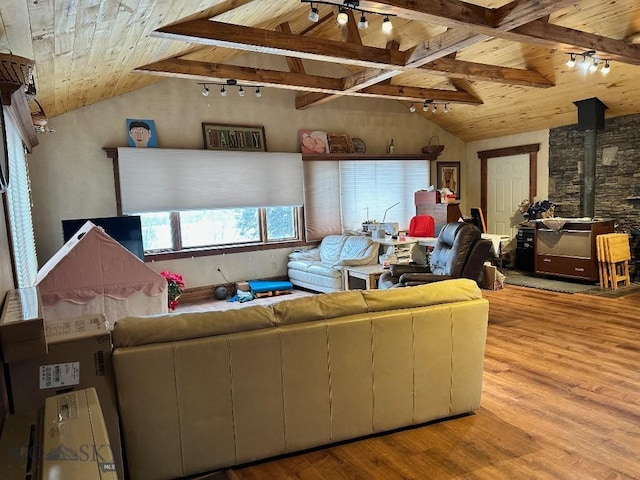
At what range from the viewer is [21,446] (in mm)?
1118

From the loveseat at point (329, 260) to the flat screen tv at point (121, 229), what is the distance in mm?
2422

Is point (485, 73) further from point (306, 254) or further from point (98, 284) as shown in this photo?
point (98, 284)

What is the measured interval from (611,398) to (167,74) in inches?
188

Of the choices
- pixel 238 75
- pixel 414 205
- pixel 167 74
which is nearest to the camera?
pixel 167 74

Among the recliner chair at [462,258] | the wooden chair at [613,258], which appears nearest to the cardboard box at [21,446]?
the recliner chair at [462,258]

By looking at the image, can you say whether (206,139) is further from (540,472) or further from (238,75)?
(540,472)

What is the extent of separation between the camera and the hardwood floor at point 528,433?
84.7 inches

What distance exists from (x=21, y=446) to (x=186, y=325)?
3.21 ft

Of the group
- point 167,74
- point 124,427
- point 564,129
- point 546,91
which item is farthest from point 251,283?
point 564,129

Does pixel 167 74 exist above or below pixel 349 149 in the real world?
above

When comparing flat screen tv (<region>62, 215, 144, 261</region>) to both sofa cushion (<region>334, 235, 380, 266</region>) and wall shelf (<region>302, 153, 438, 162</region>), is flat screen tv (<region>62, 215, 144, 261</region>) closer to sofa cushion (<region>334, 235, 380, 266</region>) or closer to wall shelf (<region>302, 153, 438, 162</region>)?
sofa cushion (<region>334, 235, 380, 266</region>)

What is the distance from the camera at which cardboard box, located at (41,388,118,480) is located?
37.8 inches

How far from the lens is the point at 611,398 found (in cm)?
285

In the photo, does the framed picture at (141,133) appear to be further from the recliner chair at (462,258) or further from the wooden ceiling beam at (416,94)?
the recliner chair at (462,258)
